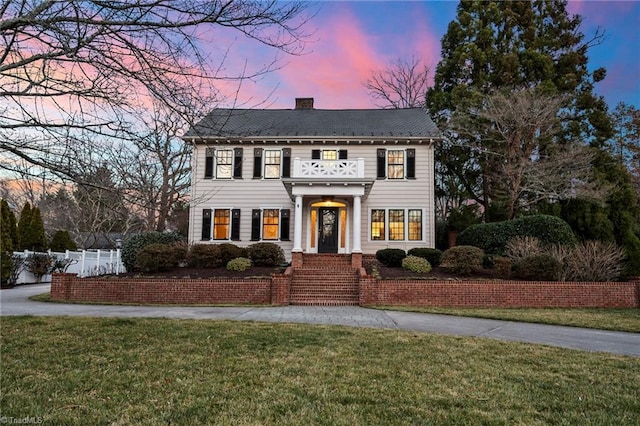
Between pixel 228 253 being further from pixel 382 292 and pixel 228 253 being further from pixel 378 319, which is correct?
pixel 378 319

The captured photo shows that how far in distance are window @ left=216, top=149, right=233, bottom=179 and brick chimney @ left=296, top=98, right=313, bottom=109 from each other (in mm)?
6303

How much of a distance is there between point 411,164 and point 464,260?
6.92 meters

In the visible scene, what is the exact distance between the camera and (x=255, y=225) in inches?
821

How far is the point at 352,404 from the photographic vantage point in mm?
3891

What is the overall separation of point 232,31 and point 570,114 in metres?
23.8

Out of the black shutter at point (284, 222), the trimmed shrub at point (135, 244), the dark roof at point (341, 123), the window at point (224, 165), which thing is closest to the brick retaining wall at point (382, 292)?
the trimmed shrub at point (135, 244)

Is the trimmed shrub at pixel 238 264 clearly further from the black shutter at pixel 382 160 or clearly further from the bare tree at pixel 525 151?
the bare tree at pixel 525 151

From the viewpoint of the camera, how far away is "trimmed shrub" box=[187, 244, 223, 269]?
1691 cm

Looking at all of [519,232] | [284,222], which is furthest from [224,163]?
[519,232]

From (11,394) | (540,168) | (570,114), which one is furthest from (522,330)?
(570,114)

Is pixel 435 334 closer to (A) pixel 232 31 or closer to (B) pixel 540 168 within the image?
(A) pixel 232 31

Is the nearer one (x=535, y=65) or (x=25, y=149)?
(x=25, y=149)

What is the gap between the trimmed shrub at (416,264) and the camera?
16062 mm

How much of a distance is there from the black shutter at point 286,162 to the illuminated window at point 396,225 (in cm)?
559
